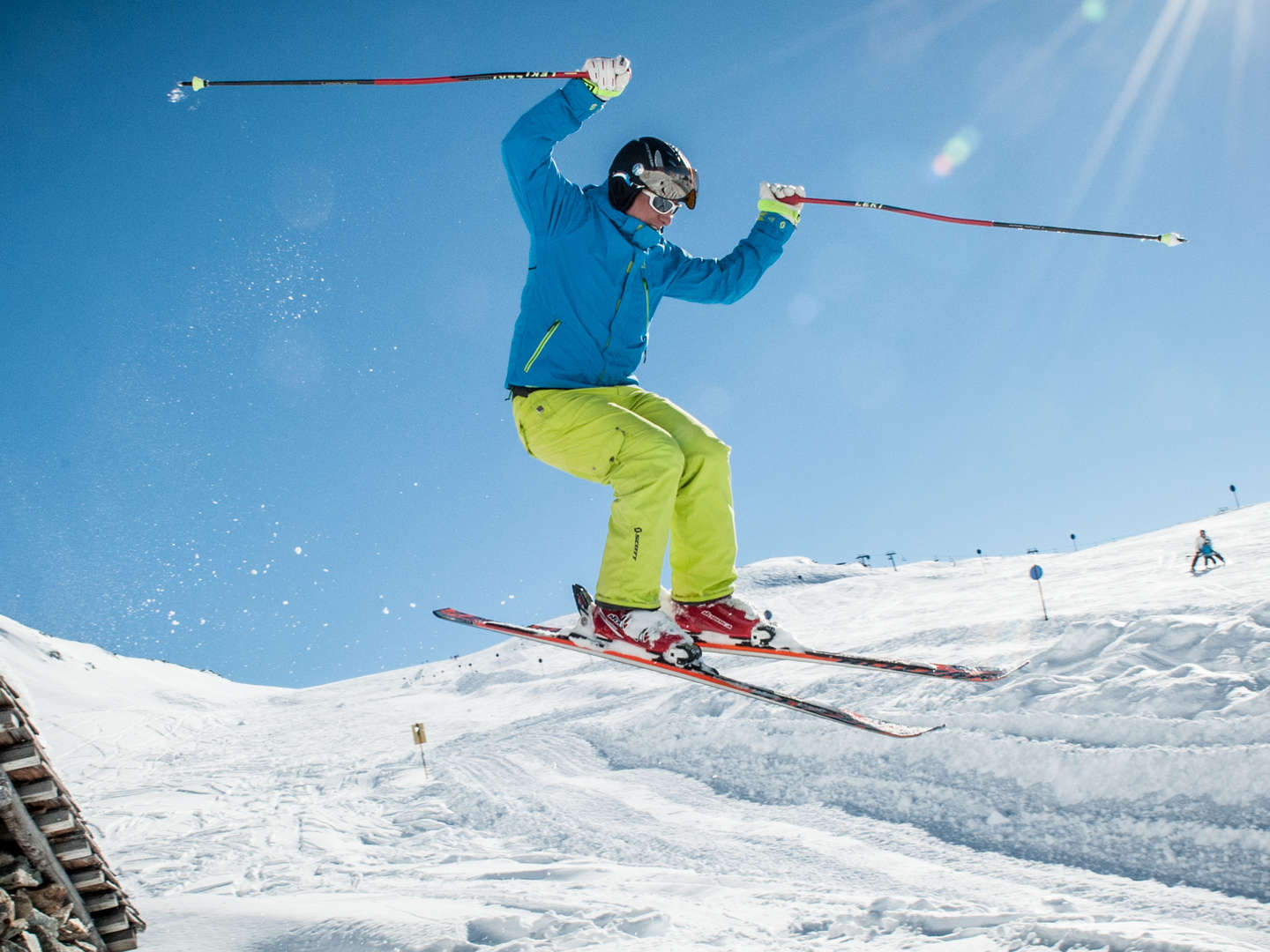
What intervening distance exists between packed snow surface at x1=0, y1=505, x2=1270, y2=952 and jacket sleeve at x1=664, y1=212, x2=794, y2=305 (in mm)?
3607

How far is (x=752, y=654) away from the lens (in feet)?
13.1

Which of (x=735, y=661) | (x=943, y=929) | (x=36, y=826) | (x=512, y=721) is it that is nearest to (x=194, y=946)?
(x=36, y=826)

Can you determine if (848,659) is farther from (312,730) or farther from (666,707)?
(312,730)

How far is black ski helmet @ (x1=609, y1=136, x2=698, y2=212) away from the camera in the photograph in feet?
12.6

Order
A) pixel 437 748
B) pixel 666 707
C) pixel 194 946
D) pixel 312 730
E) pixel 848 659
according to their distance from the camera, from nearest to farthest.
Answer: pixel 848 659 < pixel 194 946 < pixel 666 707 < pixel 437 748 < pixel 312 730

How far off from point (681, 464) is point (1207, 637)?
590cm

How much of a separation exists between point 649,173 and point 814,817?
580cm

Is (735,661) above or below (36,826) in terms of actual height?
above

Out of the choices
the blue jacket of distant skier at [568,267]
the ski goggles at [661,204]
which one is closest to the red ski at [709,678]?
the blue jacket of distant skier at [568,267]

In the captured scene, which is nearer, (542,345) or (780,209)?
(542,345)

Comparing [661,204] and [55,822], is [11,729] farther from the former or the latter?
[661,204]

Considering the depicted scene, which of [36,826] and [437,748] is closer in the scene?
[36,826]

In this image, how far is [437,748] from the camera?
14469mm

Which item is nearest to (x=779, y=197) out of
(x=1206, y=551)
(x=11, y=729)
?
(x=11, y=729)
